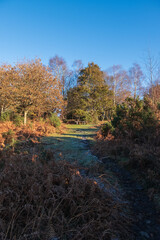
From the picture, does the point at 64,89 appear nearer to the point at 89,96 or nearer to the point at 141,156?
the point at 89,96

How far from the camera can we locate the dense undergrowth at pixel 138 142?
379 centimetres

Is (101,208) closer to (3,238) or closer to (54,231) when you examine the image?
(54,231)

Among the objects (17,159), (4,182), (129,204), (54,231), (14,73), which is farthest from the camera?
(14,73)

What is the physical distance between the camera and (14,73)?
1237 cm

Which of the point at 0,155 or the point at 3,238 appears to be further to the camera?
the point at 0,155

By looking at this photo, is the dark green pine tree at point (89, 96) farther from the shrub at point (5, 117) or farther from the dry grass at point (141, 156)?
the dry grass at point (141, 156)

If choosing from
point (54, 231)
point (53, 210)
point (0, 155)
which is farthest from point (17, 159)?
point (54, 231)

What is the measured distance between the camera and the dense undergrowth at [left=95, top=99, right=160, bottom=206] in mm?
3787

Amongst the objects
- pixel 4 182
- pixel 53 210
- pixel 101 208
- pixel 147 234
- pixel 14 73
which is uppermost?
pixel 14 73

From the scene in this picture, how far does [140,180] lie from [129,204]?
108cm

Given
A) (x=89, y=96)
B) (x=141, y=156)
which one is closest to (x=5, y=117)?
(x=141, y=156)

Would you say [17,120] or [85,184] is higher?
[17,120]

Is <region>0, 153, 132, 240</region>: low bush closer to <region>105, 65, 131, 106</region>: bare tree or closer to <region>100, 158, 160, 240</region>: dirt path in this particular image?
<region>100, 158, 160, 240</region>: dirt path

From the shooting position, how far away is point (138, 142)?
5699mm
